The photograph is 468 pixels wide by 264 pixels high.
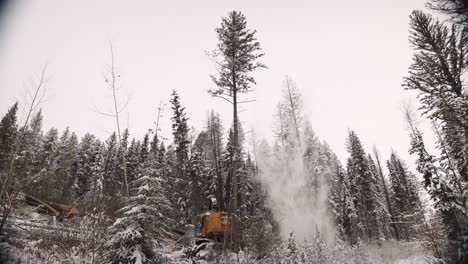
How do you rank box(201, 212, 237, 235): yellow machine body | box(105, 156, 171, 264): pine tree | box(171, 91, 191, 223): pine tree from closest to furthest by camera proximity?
box(105, 156, 171, 264): pine tree, box(201, 212, 237, 235): yellow machine body, box(171, 91, 191, 223): pine tree

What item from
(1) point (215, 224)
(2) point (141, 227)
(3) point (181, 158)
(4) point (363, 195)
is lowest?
(2) point (141, 227)

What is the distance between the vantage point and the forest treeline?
31.5 feet

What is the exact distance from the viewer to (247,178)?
34.1 m

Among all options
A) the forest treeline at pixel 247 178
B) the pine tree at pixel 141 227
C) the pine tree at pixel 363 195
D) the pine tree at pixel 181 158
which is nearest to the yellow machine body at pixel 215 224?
the forest treeline at pixel 247 178

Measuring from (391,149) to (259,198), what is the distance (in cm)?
2699

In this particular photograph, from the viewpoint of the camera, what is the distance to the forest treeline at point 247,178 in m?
9.59

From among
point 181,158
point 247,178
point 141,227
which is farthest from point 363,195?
point 141,227

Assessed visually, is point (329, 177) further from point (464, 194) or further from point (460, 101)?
point (460, 101)

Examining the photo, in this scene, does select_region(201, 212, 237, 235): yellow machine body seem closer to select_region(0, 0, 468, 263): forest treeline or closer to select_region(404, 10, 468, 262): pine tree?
select_region(0, 0, 468, 263): forest treeline

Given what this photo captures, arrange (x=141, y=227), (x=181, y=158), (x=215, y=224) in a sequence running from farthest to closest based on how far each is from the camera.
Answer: (x=181, y=158)
(x=215, y=224)
(x=141, y=227)

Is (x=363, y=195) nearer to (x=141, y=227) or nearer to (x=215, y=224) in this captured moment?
(x=215, y=224)

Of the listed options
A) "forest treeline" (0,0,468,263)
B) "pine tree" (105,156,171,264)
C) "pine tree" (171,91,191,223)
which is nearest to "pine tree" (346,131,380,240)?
"forest treeline" (0,0,468,263)

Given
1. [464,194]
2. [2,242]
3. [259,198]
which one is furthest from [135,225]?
[259,198]

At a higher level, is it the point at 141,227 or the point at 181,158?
the point at 181,158
